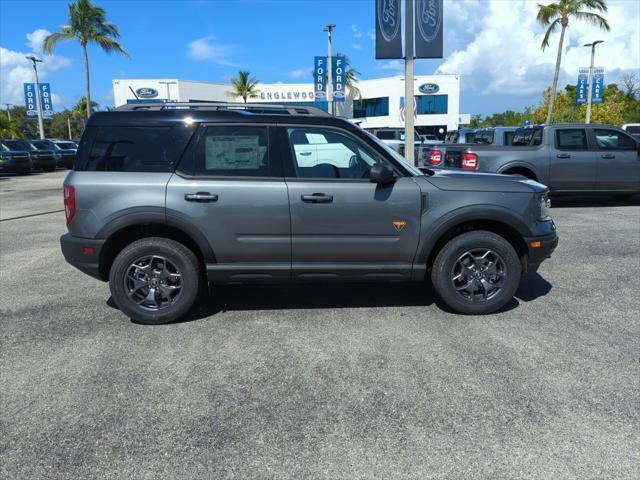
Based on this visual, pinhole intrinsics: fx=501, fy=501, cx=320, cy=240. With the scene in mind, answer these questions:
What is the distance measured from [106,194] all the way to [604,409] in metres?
4.09

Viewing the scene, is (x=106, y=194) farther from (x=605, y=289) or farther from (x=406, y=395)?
(x=605, y=289)

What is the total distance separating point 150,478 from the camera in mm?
2520

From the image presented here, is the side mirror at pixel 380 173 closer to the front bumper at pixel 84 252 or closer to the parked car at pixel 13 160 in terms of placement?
the front bumper at pixel 84 252

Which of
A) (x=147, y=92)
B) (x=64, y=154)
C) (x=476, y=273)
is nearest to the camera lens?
(x=476, y=273)

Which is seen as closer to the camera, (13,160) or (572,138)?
(572,138)

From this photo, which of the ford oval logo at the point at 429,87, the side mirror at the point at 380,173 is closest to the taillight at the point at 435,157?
the side mirror at the point at 380,173

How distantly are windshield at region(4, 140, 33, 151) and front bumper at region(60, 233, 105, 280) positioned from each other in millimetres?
24902

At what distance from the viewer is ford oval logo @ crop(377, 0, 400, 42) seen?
9.95 m

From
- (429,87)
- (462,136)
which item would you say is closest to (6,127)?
(462,136)

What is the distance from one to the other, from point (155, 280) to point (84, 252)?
2.16 ft

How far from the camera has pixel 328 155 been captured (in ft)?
15.0

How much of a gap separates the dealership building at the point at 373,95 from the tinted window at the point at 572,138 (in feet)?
127

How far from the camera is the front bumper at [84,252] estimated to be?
4.41 metres

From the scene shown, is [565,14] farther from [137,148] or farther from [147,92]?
[147,92]
